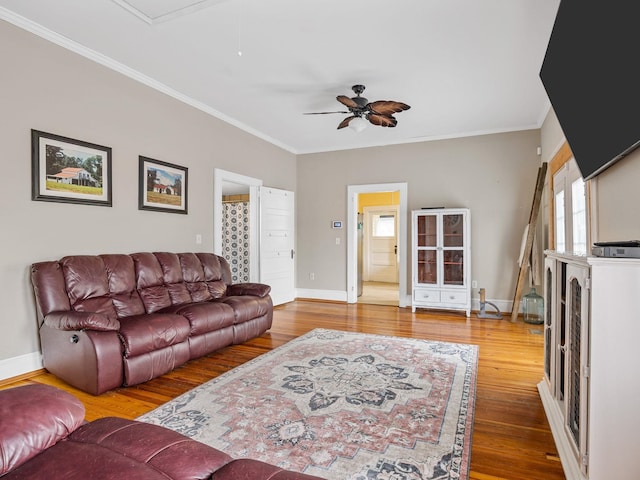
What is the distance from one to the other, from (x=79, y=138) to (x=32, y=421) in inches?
119

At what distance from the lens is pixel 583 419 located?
1.45 m

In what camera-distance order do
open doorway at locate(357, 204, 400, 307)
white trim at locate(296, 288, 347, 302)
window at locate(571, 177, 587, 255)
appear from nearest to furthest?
1. window at locate(571, 177, 587, 255)
2. white trim at locate(296, 288, 347, 302)
3. open doorway at locate(357, 204, 400, 307)

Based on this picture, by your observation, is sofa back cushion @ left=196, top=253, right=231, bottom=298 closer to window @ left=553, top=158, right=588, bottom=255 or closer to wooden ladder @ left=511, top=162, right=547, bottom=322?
window @ left=553, top=158, right=588, bottom=255

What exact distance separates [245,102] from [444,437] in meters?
4.20

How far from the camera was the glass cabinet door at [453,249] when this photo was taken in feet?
18.0

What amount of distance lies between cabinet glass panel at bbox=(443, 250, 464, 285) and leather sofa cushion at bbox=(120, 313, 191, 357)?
156 inches

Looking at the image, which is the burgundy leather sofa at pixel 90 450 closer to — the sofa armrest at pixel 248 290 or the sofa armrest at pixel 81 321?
the sofa armrest at pixel 81 321

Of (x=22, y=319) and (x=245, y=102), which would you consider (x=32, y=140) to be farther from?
(x=245, y=102)

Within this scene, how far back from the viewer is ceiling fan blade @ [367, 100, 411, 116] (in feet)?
11.9

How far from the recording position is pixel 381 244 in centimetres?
974

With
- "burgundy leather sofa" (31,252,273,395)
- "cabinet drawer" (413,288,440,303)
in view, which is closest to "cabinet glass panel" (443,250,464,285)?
"cabinet drawer" (413,288,440,303)

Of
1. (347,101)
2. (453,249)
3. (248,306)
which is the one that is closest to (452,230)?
(453,249)

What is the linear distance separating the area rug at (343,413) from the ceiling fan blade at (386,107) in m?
2.51

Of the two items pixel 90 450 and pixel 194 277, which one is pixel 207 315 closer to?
pixel 194 277
